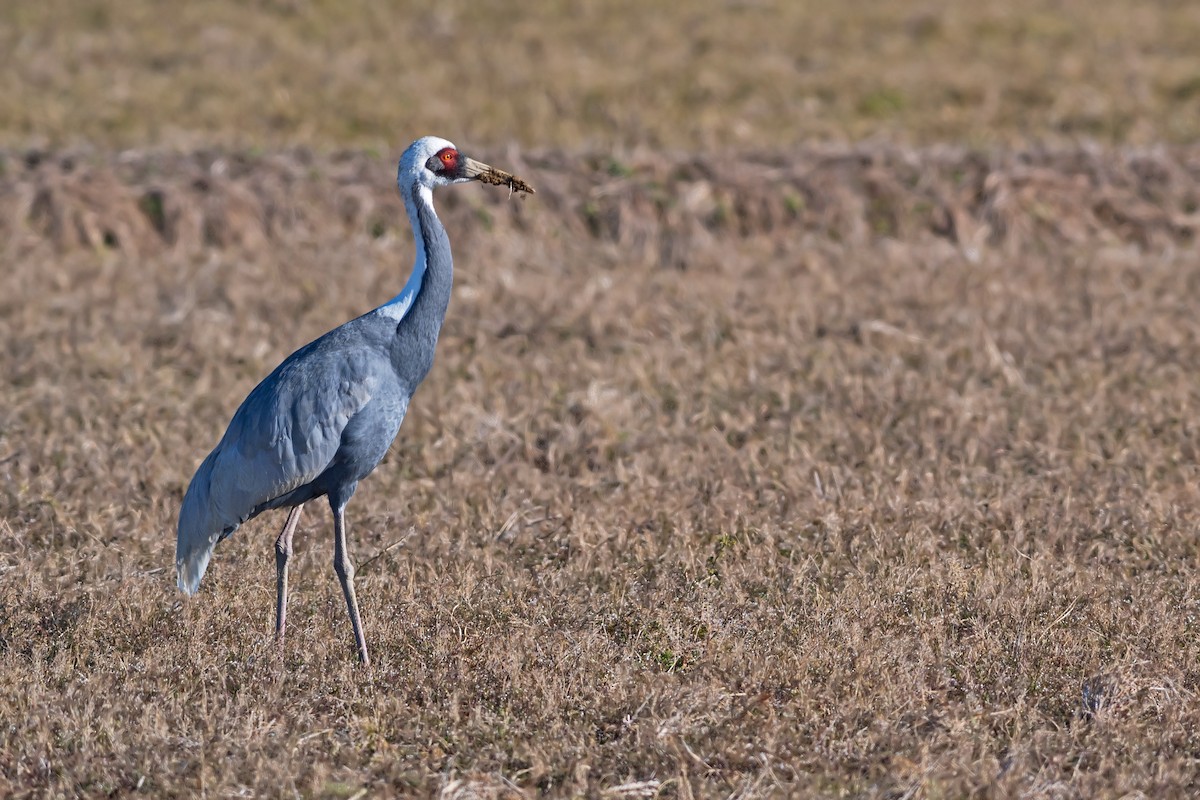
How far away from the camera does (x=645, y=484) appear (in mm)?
8203

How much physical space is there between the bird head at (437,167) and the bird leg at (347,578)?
1429mm

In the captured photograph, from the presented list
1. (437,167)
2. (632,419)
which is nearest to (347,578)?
(437,167)

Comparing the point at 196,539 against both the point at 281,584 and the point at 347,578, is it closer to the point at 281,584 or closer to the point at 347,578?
the point at 281,584

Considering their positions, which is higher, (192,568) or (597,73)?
(597,73)

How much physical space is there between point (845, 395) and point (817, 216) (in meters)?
4.33

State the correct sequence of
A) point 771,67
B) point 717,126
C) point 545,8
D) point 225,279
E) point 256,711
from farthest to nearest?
point 545,8
point 771,67
point 717,126
point 225,279
point 256,711

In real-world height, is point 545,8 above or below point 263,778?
above

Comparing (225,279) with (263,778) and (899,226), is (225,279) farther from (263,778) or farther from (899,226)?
(263,778)

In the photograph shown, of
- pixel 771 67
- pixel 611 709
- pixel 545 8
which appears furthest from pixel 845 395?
pixel 545 8

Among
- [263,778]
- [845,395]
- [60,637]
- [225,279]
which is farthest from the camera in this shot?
[225,279]

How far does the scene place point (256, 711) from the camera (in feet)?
18.1

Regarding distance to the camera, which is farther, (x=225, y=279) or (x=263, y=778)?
(x=225, y=279)

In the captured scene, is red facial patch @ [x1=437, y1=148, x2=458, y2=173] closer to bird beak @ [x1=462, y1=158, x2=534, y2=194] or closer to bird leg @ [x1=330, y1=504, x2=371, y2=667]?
bird beak @ [x1=462, y1=158, x2=534, y2=194]

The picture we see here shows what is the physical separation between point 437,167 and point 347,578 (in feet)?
5.84
